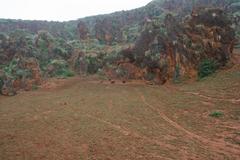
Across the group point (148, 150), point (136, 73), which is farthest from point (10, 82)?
point (148, 150)

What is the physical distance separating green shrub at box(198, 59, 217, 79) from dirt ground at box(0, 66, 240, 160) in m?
2.83

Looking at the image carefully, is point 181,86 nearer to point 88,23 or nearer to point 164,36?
point 164,36

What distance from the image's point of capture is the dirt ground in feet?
38.6

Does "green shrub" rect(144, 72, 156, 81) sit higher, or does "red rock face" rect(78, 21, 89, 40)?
"red rock face" rect(78, 21, 89, 40)

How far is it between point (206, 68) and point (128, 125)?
17814mm

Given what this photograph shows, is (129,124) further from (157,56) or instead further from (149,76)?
(157,56)

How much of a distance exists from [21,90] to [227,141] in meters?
25.9

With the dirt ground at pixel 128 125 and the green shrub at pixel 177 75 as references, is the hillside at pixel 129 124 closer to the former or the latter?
the dirt ground at pixel 128 125

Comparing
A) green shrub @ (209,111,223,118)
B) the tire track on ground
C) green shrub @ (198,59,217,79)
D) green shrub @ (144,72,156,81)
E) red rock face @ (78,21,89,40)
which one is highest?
red rock face @ (78,21,89,40)

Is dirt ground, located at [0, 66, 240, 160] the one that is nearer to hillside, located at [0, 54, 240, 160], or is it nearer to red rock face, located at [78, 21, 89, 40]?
hillside, located at [0, 54, 240, 160]

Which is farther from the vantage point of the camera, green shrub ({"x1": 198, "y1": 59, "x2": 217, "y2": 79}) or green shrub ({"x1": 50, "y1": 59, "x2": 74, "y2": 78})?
green shrub ({"x1": 50, "y1": 59, "x2": 74, "y2": 78})

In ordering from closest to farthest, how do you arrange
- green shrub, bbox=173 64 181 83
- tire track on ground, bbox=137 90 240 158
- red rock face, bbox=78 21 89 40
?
tire track on ground, bbox=137 90 240 158 → green shrub, bbox=173 64 181 83 → red rock face, bbox=78 21 89 40

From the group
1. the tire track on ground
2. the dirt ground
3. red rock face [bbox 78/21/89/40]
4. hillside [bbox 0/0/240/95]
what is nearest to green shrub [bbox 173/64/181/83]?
hillside [bbox 0/0/240/95]

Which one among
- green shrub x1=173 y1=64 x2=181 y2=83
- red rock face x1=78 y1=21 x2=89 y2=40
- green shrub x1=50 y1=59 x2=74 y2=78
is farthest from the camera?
red rock face x1=78 y1=21 x2=89 y2=40
